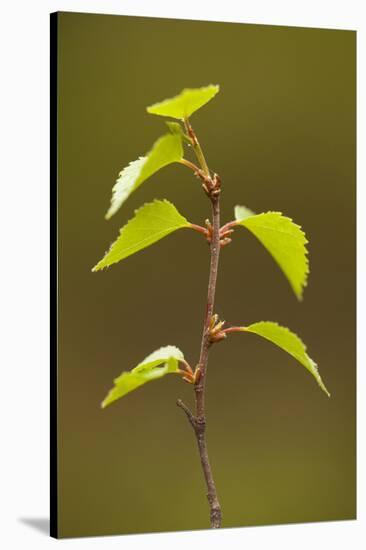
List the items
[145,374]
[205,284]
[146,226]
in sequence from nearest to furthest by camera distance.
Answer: [145,374]
[146,226]
[205,284]

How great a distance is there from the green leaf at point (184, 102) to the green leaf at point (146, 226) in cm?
14

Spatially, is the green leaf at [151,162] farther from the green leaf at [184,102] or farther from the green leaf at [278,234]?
the green leaf at [278,234]

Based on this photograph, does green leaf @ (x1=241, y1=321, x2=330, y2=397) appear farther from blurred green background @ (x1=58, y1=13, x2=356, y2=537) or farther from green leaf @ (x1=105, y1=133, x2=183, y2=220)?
blurred green background @ (x1=58, y1=13, x2=356, y2=537)

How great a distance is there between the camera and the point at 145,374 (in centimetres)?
151

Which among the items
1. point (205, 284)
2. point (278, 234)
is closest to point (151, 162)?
point (278, 234)

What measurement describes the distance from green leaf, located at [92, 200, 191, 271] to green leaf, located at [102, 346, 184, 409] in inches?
6.5

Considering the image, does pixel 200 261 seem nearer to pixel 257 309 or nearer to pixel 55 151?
pixel 257 309

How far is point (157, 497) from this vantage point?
2316 mm

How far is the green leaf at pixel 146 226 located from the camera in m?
1.61

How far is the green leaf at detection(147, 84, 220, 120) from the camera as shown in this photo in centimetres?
150

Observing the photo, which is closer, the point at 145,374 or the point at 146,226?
the point at 145,374

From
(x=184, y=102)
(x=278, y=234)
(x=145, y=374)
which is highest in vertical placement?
(x=184, y=102)

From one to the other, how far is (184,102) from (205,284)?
865mm

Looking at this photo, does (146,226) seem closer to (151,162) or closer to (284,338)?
(151,162)
